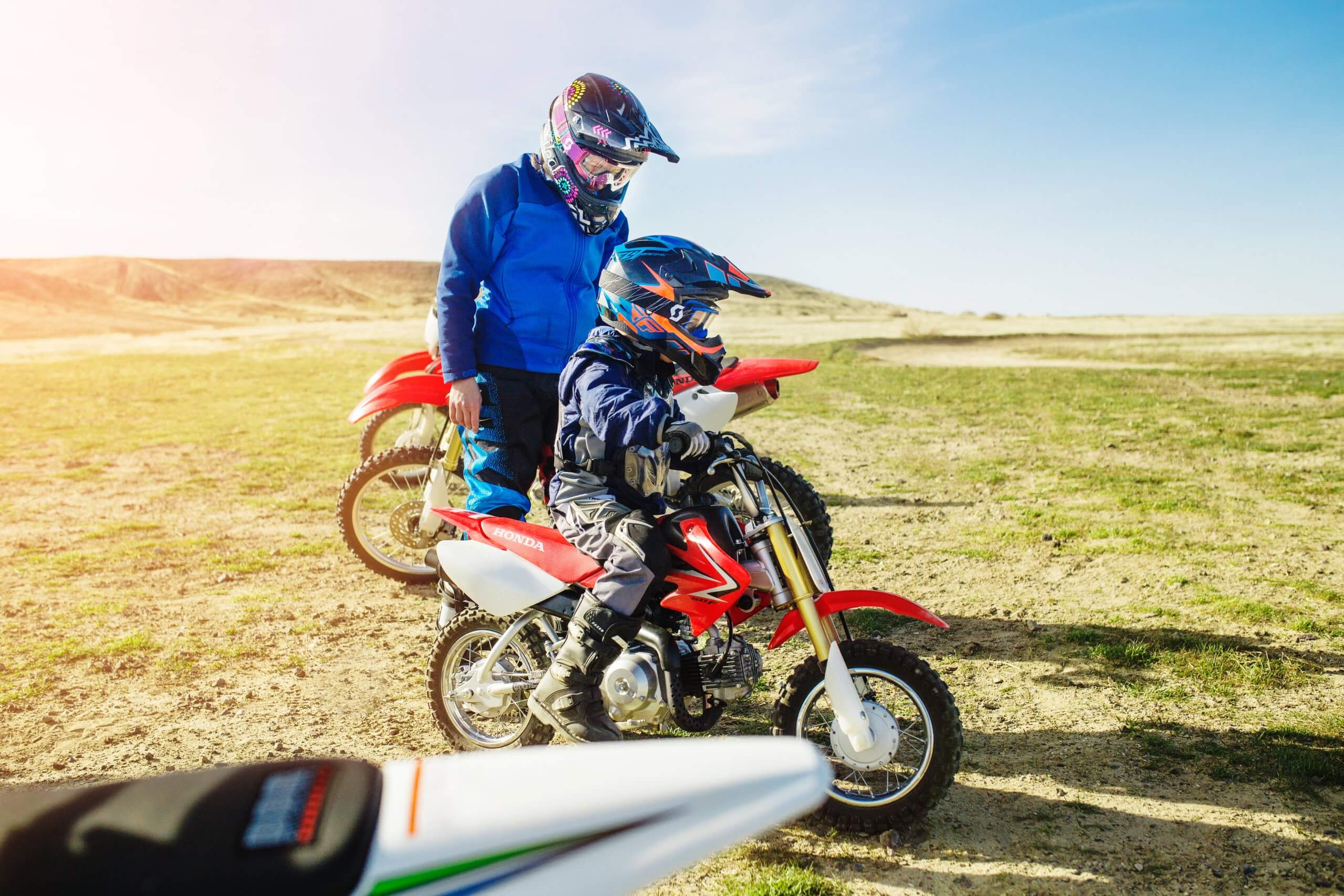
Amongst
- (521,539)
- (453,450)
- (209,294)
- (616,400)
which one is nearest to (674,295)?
(616,400)

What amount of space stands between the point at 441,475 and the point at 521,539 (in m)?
2.20

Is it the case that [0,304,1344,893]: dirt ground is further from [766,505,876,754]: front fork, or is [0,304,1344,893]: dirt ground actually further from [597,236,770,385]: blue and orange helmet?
[597,236,770,385]: blue and orange helmet

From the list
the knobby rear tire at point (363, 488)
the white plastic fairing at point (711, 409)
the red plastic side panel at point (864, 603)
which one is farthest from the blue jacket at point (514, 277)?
the red plastic side panel at point (864, 603)

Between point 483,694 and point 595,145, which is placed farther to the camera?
point 595,145

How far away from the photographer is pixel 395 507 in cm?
593

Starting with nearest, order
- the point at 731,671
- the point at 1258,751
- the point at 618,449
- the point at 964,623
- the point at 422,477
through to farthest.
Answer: the point at 731,671
the point at 618,449
the point at 1258,751
the point at 964,623
the point at 422,477

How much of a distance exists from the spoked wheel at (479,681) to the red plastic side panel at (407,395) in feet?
7.63

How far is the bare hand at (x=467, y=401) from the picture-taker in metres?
4.21

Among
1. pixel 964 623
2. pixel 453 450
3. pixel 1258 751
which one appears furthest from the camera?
pixel 453 450

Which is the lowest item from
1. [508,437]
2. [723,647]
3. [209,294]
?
[723,647]

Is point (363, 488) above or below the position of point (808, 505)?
below

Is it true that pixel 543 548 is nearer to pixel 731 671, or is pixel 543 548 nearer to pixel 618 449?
pixel 618 449

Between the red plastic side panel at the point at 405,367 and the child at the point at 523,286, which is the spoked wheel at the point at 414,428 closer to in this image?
the red plastic side panel at the point at 405,367

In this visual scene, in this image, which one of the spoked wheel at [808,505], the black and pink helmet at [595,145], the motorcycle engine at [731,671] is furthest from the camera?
the spoked wheel at [808,505]
